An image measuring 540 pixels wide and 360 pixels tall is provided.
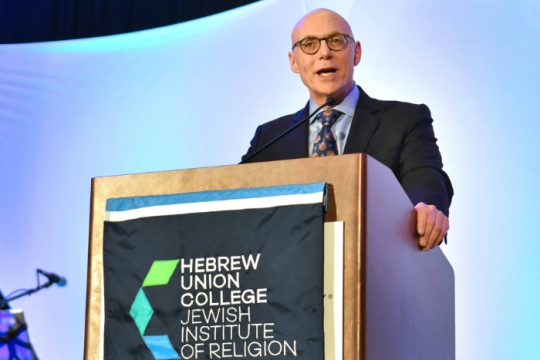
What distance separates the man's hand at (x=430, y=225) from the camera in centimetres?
161

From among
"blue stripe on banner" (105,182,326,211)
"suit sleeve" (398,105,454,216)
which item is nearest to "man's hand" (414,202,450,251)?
"suit sleeve" (398,105,454,216)

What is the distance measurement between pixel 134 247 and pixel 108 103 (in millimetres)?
2526

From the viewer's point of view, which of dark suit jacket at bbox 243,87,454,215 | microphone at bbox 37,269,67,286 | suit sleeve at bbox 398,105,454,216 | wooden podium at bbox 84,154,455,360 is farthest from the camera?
microphone at bbox 37,269,67,286

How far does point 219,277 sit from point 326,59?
1046 millimetres

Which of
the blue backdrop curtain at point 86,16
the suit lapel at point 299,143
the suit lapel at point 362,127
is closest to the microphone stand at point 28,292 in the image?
the blue backdrop curtain at point 86,16

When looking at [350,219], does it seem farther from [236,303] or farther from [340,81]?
[340,81]

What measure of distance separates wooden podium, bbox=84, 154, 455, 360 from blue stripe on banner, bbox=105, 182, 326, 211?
22 mm

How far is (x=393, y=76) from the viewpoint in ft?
10.6

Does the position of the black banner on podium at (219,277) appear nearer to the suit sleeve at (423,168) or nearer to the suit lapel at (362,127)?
the suit sleeve at (423,168)

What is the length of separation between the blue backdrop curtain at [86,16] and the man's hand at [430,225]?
245 centimetres

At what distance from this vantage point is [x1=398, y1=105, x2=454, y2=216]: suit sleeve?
1855 millimetres

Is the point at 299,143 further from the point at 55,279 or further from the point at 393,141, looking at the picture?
the point at 55,279

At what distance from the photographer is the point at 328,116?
2.23 m

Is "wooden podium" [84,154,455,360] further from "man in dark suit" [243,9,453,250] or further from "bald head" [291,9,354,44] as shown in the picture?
"bald head" [291,9,354,44]
